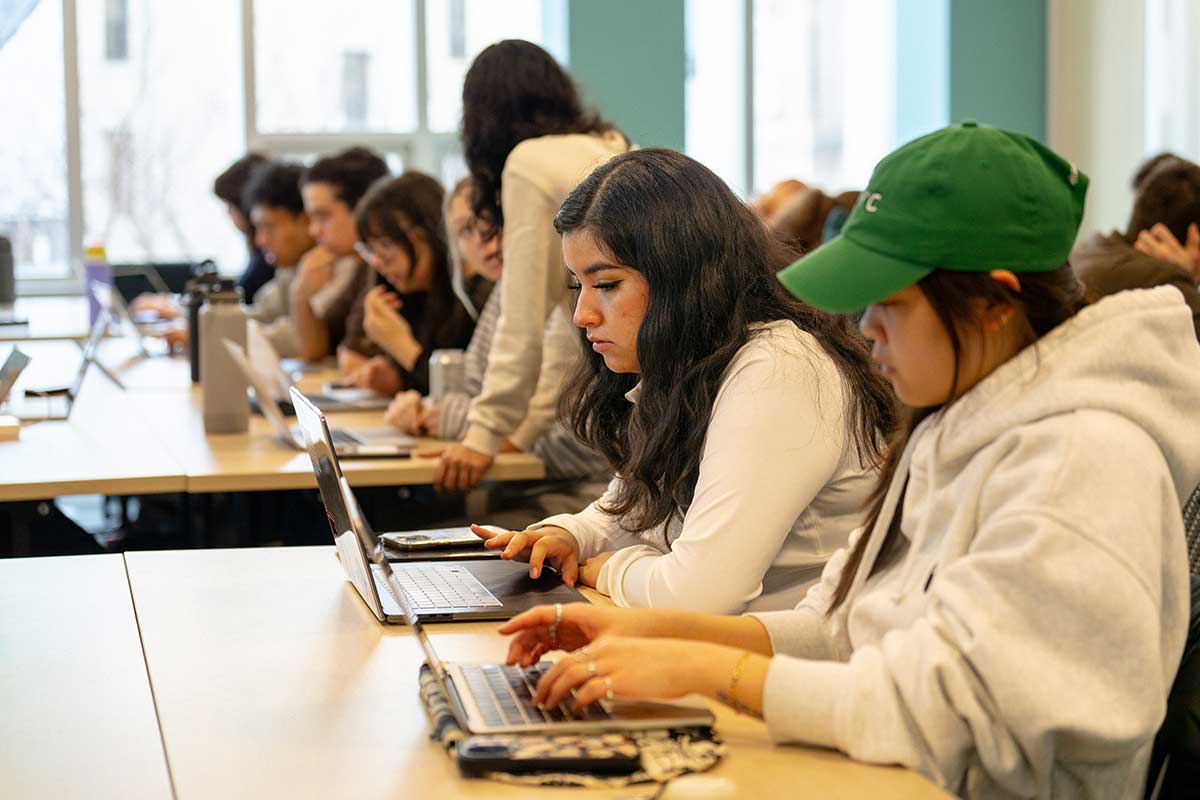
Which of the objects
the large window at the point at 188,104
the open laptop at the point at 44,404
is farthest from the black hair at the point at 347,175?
the large window at the point at 188,104

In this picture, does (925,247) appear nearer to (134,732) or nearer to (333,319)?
(134,732)

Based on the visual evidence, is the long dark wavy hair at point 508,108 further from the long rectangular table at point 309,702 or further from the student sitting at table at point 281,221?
the student sitting at table at point 281,221

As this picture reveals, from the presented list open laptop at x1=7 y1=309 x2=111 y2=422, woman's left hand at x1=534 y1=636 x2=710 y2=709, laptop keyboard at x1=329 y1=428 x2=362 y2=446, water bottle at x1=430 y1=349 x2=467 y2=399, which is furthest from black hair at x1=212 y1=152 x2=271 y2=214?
woman's left hand at x1=534 y1=636 x2=710 y2=709

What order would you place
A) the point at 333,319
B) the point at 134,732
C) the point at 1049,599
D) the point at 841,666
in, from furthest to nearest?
the point at 333,319 → the point at 134,732 → the point at 841,666 → the point at 1049,599

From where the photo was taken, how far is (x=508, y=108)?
2.99 m

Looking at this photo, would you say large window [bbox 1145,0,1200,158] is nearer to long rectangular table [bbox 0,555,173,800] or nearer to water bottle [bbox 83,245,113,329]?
water bottle [bbox 83,245,113,329]

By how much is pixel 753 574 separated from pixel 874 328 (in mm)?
464

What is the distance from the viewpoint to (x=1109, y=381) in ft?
3.79

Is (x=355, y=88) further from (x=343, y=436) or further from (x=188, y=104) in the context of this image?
(x=343, y=436)

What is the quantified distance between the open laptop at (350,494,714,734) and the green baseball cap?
368mm

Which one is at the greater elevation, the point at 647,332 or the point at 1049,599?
the point at 647,332

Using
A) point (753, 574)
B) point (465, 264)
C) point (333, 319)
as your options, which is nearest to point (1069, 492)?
point (753, 574)

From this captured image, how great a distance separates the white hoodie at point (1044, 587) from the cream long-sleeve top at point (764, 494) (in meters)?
0.37

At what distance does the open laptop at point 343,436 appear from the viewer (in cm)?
285
